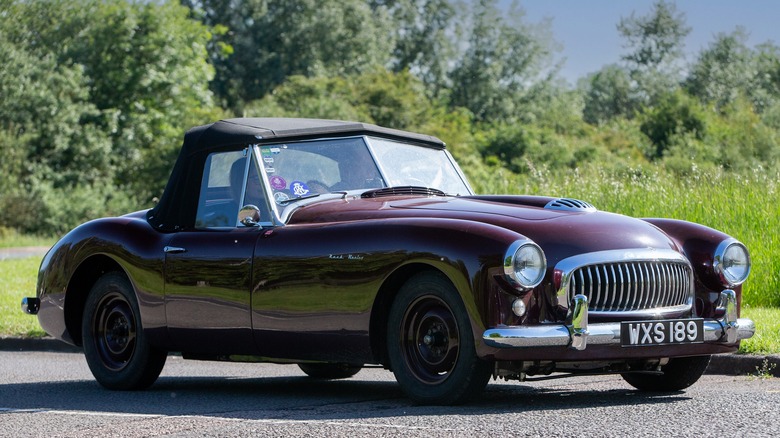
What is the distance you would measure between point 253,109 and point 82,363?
34.2 m

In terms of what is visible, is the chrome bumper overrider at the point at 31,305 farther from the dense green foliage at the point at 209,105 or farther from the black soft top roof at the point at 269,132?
the dense green foliage at the point at 209,105

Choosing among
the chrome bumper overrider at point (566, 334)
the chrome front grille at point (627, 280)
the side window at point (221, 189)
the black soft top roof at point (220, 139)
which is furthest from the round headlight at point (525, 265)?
the side window at point (221, 189)

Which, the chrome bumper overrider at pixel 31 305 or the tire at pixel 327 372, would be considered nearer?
the tire at pixel 327 372

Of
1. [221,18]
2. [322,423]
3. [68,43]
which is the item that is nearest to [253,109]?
[68,43]

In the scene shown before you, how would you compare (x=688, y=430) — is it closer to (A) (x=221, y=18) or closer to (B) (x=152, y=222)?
(B) (x=152, y=222)

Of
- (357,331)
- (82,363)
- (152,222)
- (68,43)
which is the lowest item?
(82,363)

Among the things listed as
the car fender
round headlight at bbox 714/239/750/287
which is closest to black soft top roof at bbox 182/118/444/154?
the car fender

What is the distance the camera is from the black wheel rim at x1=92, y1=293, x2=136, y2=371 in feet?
27.9

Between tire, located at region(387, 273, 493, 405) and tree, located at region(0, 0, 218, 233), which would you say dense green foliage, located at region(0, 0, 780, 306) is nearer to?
tree, located at region(0, 0, 218, 233)

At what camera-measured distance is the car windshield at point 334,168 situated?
314 inches

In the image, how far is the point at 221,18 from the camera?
240 ft

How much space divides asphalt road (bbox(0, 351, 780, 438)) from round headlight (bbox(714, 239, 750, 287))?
26.5 inches

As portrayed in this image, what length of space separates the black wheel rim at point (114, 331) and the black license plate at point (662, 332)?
366 centimetres

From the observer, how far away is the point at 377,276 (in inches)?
265
